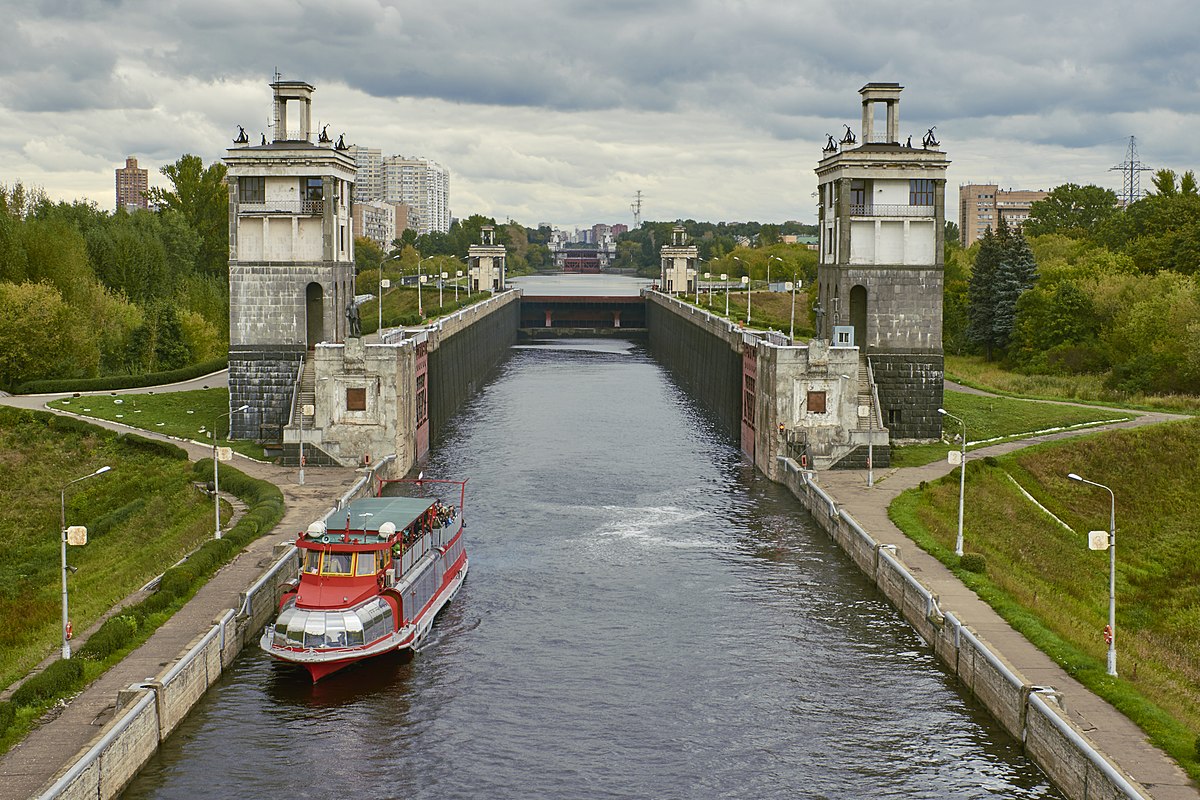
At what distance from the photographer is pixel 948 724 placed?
3625 cm

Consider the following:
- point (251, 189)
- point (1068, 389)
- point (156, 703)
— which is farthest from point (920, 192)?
point (156, 703)

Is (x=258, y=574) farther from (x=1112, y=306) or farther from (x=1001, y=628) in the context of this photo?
(x=1112, y=306)

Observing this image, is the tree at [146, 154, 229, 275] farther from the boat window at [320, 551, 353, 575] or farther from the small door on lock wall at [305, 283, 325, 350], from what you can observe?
the boat window at [320, 551, 353, 575]

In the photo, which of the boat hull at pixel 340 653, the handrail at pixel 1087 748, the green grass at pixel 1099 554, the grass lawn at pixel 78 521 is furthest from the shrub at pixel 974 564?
the grass lawn at pixel 78 521

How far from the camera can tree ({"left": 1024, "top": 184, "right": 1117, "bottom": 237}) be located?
602 ft

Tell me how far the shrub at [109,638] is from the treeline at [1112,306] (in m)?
70.8

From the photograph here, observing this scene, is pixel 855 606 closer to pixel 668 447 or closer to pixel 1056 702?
pixel 1056 702

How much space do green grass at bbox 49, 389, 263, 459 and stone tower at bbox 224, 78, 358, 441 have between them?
2434 mm

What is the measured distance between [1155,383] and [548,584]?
57472 millimetres

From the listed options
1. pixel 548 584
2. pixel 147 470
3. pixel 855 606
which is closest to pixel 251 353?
pixel 147 470

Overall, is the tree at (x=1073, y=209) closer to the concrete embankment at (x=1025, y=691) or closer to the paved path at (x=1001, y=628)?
the paved path at (x=1001, y=628)

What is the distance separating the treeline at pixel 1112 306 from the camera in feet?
300

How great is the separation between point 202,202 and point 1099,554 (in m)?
124

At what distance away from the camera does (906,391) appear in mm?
73125
